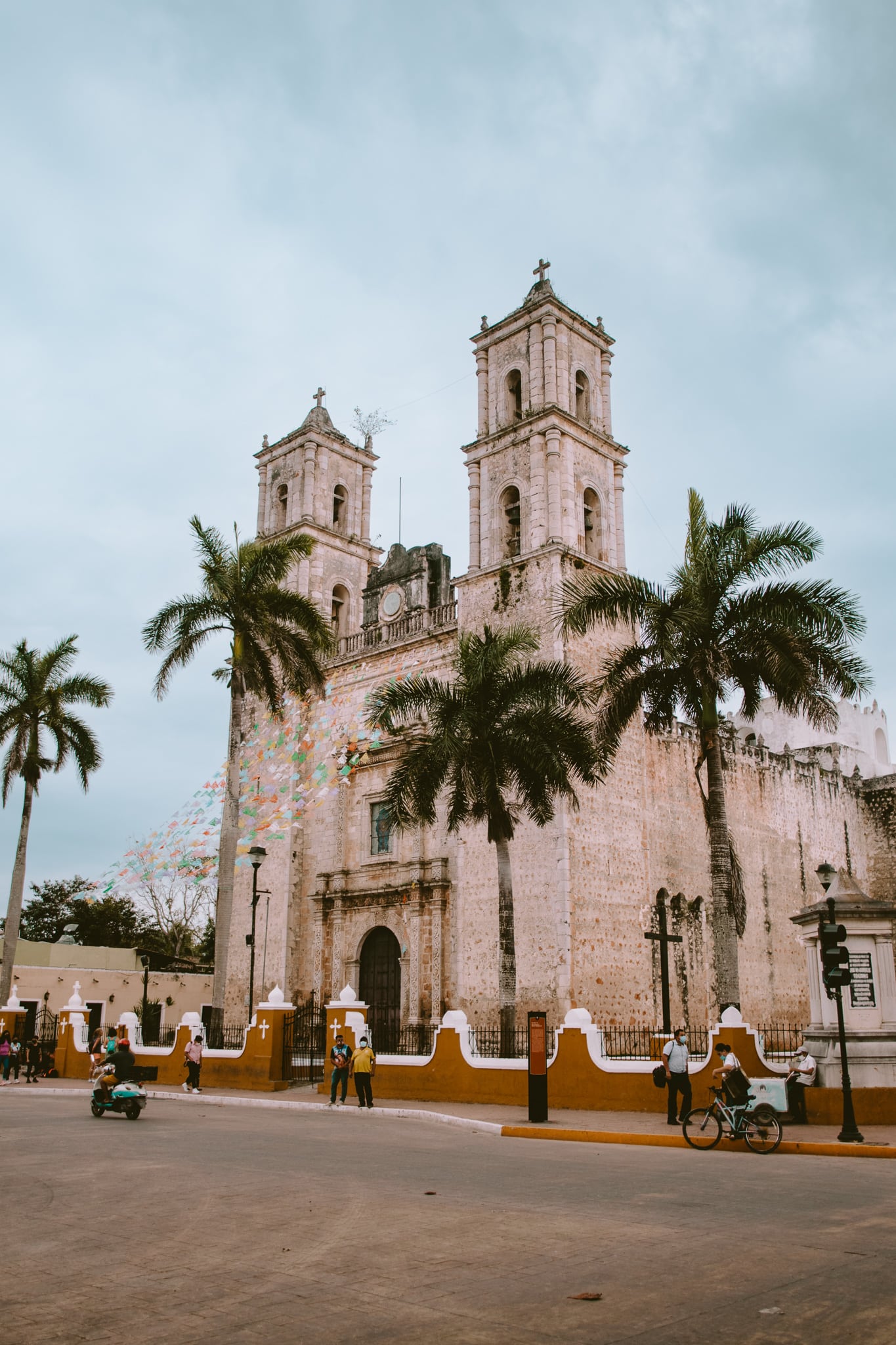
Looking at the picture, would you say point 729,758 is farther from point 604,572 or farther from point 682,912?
point 604,572

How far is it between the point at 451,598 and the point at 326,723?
15.5ft

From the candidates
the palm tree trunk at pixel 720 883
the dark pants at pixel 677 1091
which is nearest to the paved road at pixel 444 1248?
the dark pants at pixel 677 1091

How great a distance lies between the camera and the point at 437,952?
25.3 meters

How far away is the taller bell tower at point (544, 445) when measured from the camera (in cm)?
2595

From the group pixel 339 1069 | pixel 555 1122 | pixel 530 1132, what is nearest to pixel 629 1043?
pixel 339 1069

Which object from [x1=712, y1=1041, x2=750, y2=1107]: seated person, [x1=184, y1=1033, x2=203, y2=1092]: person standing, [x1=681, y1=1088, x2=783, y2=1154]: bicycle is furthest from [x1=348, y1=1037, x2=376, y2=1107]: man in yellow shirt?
[x1=712, y1=1041, x2=750, y2=1107]: seated person

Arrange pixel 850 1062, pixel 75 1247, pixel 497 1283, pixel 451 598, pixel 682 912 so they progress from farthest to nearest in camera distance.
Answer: pixel 451 598 < pixel 682 912 < pixel 850 1062 < pixel 75 1247 < pixel 497 1283

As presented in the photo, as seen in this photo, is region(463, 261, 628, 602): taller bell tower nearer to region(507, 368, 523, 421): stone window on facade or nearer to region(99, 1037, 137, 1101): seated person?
region(507, 368, 523, 421): stone window on facade

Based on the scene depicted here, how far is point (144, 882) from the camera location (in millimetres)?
41406

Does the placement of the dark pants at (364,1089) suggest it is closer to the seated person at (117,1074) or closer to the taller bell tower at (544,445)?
the seated person at (117,1074)

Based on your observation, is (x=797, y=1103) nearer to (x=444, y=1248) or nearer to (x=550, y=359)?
(x=444, y=1248)

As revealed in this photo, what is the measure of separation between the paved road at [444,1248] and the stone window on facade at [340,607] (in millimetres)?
23118

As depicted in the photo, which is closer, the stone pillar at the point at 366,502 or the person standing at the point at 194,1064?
the person standing at the point at 194,1064

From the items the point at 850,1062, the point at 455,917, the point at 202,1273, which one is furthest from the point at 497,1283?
the point at 455,917
